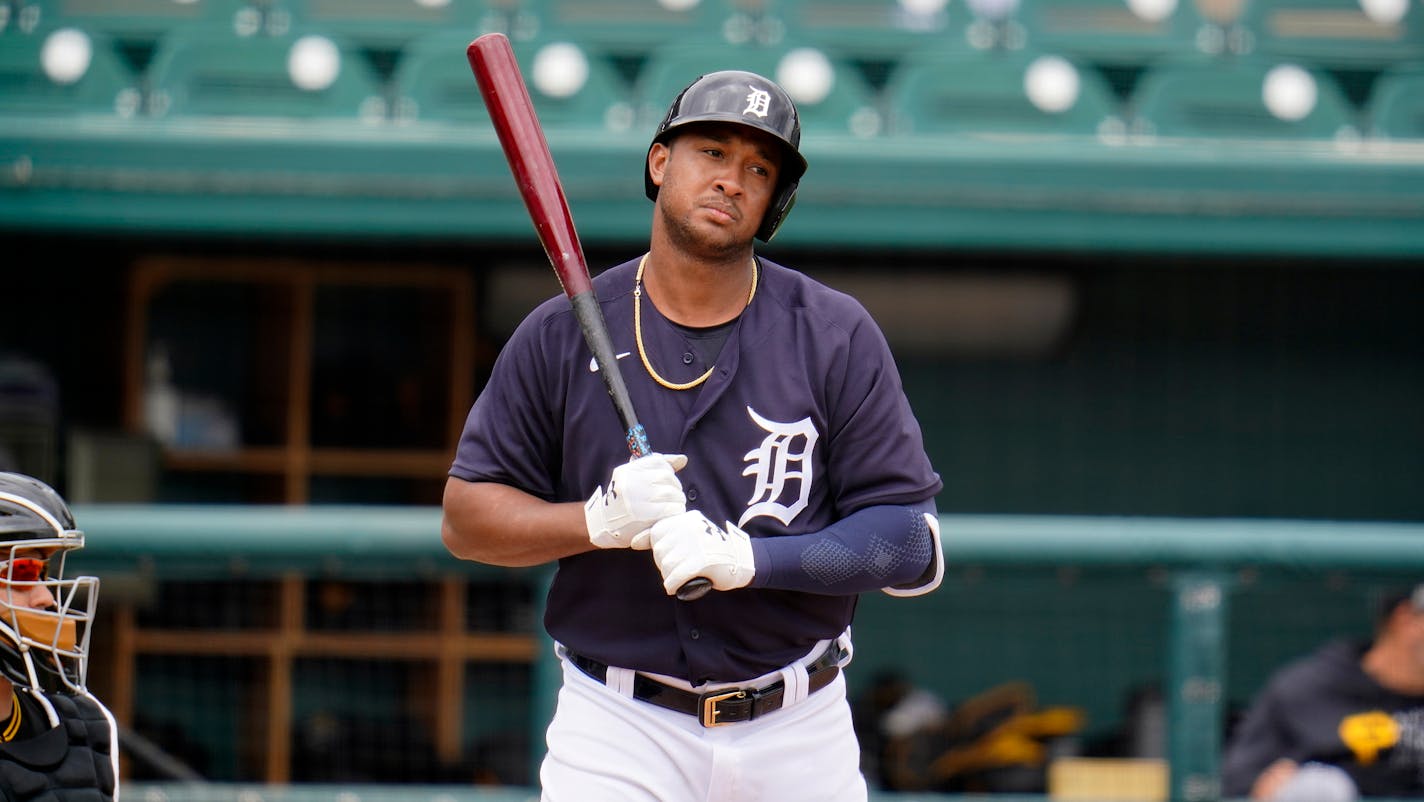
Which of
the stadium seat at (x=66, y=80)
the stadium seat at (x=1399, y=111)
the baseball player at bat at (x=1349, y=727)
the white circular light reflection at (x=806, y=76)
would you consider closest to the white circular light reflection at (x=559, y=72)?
the white circular light reflection at (x=806, y=76)

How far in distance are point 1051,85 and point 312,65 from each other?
253 centimetres

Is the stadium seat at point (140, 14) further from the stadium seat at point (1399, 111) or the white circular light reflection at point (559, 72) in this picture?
the stadium seat at point (1399, 111)

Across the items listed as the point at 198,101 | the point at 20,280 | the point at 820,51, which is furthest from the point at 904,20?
the point at 20,280

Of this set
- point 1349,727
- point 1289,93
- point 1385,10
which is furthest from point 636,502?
point 1385,10

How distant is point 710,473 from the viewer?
230cm

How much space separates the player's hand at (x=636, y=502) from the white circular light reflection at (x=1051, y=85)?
425 cm

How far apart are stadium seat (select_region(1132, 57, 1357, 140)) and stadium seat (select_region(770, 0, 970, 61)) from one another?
738 millimetres

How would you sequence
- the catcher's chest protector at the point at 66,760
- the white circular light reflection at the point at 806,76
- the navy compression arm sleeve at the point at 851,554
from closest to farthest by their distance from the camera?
the catcher's chest protector at the point at 66,760 < the navy compression arm sleeve at the point at 851,554 < the white circular light reflection at the point at 806,76

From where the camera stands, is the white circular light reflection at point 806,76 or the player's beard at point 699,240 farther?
the white circular light reflection at point 806,76

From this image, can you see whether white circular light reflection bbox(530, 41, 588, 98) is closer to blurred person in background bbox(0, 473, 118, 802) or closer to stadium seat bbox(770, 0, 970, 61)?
stadium seat bbox(770, 0, 970, 61)

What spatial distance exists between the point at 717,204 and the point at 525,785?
366cm

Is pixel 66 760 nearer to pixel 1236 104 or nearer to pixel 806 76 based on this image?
pixel 806 76

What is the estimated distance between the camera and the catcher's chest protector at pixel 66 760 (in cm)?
208

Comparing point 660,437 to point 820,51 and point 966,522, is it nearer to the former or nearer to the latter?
point 966,522
